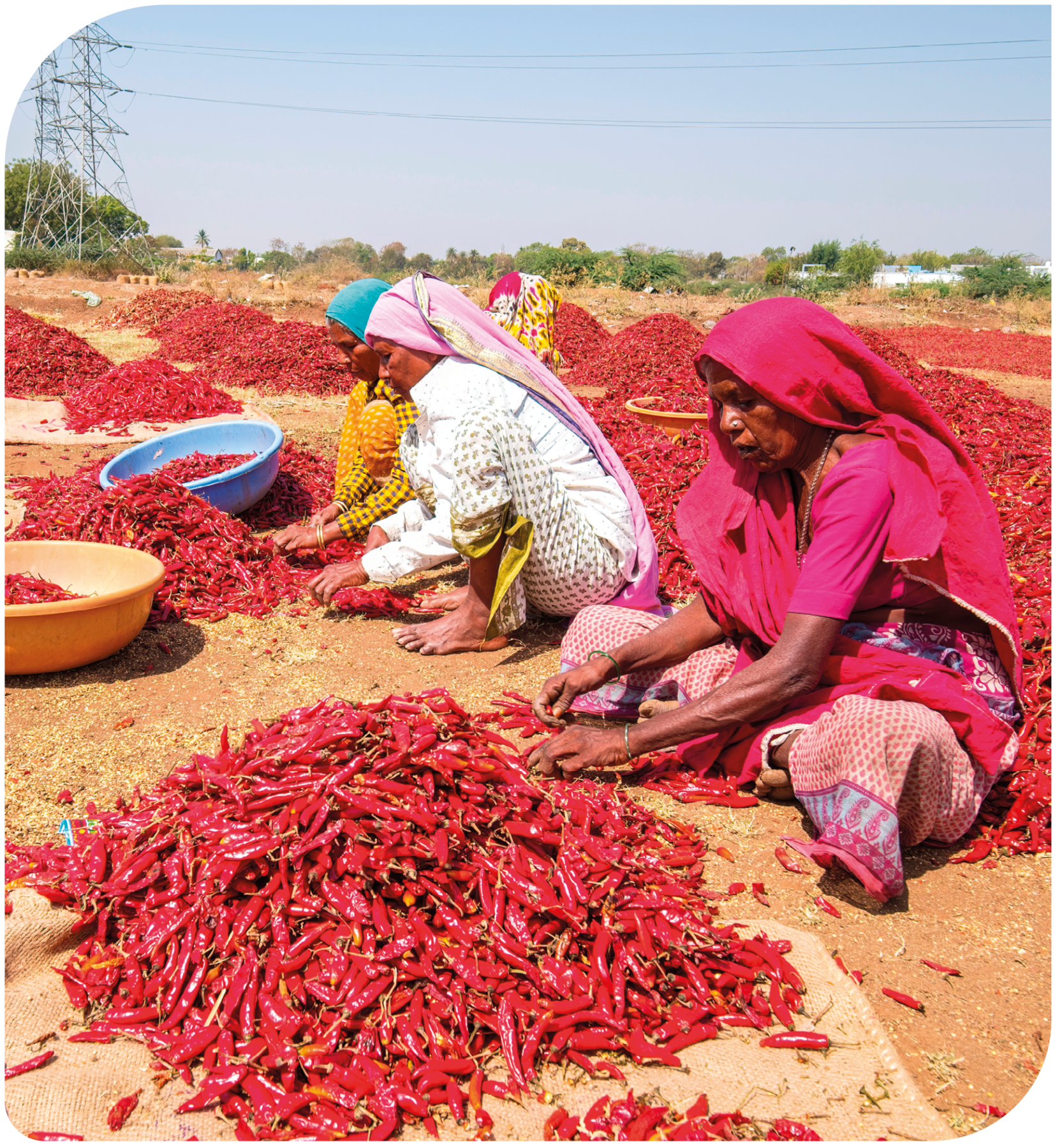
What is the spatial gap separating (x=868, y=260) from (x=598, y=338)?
3055cm

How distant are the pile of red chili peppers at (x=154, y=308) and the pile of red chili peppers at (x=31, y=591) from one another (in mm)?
13796

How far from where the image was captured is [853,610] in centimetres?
275

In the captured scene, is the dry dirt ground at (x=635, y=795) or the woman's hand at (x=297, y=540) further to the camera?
the woman's hand at (x=297, y=540)

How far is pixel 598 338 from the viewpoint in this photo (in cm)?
1508

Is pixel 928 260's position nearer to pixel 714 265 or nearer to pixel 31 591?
pixel 714 265

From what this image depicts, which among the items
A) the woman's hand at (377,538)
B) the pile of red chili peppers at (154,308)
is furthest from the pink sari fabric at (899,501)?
the pile of red chili peppers at (154,308)

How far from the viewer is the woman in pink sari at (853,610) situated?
2459 millimetres

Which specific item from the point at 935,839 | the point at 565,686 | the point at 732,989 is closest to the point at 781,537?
the point at 565,686

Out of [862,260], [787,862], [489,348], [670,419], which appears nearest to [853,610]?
[787,862]

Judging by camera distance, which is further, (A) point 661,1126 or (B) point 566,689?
(B) point 566,689

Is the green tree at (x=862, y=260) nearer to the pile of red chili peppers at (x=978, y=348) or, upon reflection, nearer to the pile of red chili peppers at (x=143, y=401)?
the pile of red chili peppers at (x=978, y=348)

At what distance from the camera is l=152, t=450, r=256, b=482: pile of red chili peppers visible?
5.46m

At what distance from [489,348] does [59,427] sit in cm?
621

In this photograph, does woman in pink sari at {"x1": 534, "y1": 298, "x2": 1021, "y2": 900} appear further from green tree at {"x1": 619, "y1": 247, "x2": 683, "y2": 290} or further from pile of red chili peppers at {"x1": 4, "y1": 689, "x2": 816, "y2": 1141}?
green tree at {"x1": 619, "y1": 247, "x2": 683, "y2": 290}
